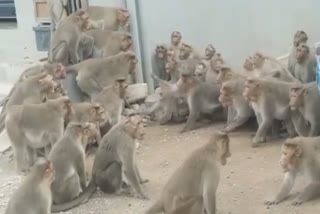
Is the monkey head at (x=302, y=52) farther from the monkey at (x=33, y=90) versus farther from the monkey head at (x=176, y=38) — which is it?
the monkey at (x=33, y=90)

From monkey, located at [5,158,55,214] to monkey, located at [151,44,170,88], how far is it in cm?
391

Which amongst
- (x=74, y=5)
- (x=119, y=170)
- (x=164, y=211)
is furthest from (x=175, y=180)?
(x=74, y=5)

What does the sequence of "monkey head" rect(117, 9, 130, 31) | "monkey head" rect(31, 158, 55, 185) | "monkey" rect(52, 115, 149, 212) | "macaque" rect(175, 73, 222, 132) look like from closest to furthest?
"monkey head" rect(31, 158, 55, 185) < "monkey" rect(52, 115, 149, 212) < "macaque" rect(175, 73, 222, 132) < "monkey head" rect(117, 9, 130, 31)

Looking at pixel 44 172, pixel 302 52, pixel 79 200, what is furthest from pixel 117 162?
pixel 302 52

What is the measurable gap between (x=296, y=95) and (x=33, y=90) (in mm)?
2599

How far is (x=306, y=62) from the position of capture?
860cm

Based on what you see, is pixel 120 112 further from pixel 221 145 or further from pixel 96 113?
pixel 221 145

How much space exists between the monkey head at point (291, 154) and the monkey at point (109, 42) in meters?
3.62

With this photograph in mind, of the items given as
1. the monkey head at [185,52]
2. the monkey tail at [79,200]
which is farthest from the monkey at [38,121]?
the monkey head at [185,52]

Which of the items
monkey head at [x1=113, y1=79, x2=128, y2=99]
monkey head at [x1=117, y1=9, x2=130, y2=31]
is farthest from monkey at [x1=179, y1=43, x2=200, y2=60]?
monkey head at [x1=113, y1=79, x2=128, y2=99]

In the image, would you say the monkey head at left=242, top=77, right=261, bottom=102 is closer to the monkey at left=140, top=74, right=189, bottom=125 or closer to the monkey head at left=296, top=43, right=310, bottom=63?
the monkey head at left=296, top=43, right=310, bottom=63

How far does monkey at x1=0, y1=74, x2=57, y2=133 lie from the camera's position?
322 inches

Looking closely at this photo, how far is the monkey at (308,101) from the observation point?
25.0 feet

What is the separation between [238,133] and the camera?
859cm
